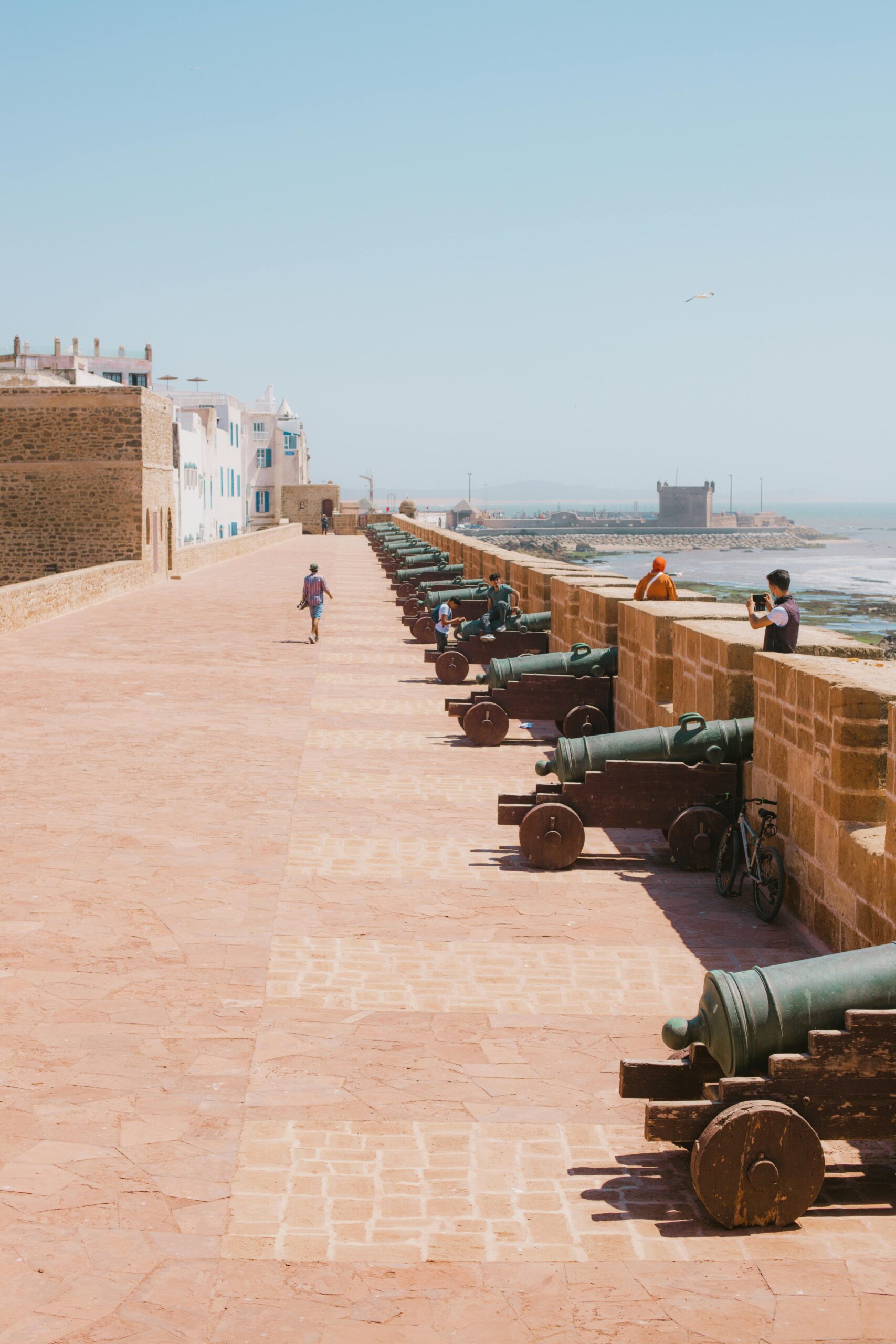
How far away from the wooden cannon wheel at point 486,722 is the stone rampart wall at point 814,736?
155cm

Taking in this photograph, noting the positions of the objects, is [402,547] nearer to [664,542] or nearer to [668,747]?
[668,747]

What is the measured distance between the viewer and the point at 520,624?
1434 centimetres

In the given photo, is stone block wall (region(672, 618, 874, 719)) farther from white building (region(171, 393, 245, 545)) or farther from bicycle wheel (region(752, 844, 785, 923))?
white building (region(171, 393, 245, 545))

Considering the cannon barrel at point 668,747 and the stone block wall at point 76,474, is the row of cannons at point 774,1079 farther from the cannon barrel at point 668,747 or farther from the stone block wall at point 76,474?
the stone block wall at point 76,474

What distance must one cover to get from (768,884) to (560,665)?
4.65 metres

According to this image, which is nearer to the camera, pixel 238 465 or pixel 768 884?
pixel 768 884

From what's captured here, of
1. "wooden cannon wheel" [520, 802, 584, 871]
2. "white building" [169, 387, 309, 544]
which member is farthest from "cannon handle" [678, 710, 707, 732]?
"white building" [169, 387, 309, 544]

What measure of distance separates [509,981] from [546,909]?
1048mm

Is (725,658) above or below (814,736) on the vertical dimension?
above

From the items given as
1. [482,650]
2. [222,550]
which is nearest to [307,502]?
[222,550]

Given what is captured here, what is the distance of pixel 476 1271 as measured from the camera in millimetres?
3375

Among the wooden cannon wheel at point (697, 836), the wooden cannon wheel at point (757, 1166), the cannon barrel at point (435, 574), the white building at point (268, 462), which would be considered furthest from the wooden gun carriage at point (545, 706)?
the white building at point (268, 462)

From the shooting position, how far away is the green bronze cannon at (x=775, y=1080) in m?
3.63

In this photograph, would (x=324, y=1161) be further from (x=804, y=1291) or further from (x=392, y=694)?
(x=392, y=694)
